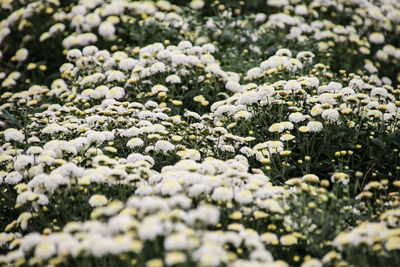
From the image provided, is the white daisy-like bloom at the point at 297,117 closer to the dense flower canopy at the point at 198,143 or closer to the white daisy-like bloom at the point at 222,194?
the dense flower canopy at the point at 198,143

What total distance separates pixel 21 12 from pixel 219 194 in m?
6.41

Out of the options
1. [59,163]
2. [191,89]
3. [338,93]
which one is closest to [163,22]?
[191,89]

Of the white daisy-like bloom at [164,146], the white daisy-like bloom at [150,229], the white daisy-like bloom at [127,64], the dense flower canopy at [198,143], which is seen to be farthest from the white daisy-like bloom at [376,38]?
the white daisy-like bloom at [150,229]

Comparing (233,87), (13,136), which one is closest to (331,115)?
(233,87)

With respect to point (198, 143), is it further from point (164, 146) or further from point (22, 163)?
point (22, 163)

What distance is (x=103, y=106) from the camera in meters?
5.08

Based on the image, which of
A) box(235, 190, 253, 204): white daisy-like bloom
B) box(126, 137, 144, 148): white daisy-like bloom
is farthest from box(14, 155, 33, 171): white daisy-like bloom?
box(235, 190, 253, 204): white daisy-like bloom

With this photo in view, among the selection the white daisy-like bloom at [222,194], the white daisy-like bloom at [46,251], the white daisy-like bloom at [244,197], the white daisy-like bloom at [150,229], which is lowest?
the white daisy-like bloom at [244,197]

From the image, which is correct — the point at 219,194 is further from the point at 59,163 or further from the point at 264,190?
the point at 59,163

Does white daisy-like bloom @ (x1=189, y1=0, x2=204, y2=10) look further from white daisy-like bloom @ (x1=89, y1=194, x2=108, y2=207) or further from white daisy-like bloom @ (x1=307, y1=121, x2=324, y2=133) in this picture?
white daisy-like bloom @ (x1=89, y1=194, x2=108, y2=207)

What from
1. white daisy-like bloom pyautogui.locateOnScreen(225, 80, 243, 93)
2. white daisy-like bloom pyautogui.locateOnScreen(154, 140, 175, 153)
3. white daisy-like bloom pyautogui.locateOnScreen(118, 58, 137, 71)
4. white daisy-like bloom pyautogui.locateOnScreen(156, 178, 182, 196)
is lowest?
white daisy-like bloom pyautogui.locateOnScreen(225, 80, 243, 93)

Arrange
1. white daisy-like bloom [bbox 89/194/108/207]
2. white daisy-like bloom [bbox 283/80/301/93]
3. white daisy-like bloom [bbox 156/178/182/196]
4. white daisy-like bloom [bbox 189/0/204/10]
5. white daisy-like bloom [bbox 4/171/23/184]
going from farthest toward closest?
white daisy-like bloom [bbox 189/0/204/10]
white daisy-like bloom [bbox 283/80/301/93]
white daisy-like bloom [bbox 4/171/23/184]
white daisy-like bloom [bbox 89/194/108/207]
white daisy-like bloom [bbox 156/178/182/196]

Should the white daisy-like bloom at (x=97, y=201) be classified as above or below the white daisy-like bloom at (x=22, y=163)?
above

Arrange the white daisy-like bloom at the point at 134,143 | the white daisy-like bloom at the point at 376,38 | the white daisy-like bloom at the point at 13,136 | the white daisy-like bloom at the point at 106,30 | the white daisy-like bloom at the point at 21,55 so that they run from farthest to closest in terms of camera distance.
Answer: the white daisy-like bloom at the point at 376,38
the white daisy-like bloom at the point at 21,55
the white daisy-like bloom at the point at 106,30
the white daisy-like bloom at the point at 13,136
the white daisy-like bloom at the point at 134,143
